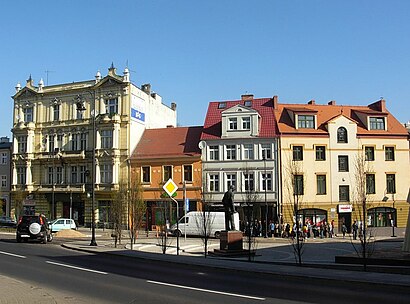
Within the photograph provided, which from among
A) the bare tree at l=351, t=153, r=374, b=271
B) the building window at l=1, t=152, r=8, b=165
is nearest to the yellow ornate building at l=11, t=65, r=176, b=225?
the building window at l=1, t=152, r=8, b=165

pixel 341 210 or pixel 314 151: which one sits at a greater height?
pixel 314 151

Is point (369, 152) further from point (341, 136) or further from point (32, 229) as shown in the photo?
point (32, 229)

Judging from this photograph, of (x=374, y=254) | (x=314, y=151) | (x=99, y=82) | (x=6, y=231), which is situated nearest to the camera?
(x=374, y=254)

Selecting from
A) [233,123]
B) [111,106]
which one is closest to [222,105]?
[233,123]

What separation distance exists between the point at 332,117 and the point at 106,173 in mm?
26316

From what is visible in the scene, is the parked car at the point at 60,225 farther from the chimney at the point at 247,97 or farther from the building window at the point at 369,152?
the building window at the point at 369,152

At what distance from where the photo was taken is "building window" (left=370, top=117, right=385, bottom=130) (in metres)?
53.6

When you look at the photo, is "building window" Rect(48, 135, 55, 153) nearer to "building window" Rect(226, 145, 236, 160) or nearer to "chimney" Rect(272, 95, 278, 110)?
"building window" Rect(226, 145, 236, 160)

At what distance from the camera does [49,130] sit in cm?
6228

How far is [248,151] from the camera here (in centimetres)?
5278

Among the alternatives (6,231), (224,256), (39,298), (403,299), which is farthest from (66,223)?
(403,299)

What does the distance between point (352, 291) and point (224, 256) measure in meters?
11.6

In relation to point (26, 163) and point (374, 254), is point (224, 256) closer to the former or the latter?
point (374, 254)

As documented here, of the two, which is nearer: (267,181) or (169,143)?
(267,181)
